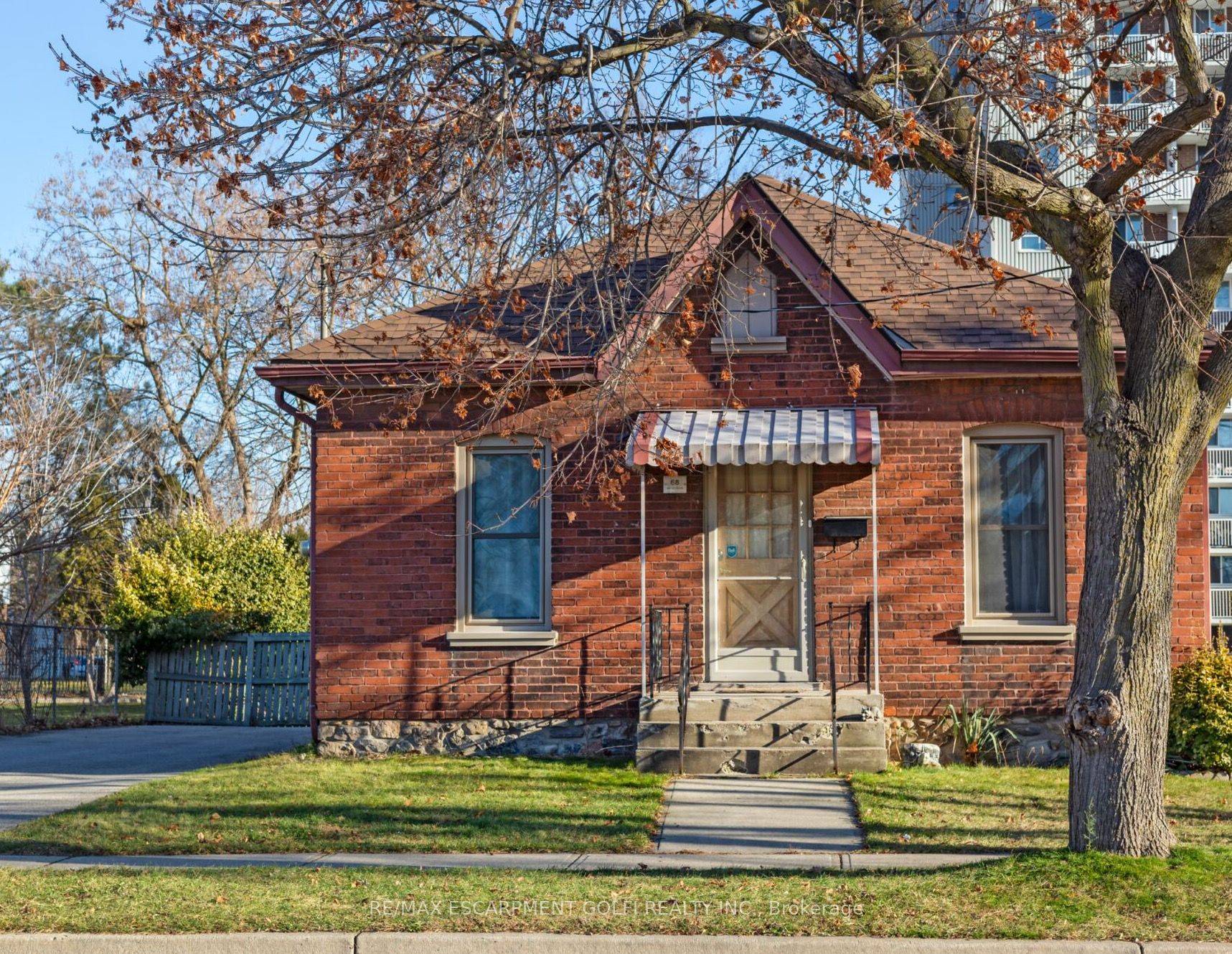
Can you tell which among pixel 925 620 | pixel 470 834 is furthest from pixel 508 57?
pixel 925 620

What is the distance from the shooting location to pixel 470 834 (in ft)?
32.0

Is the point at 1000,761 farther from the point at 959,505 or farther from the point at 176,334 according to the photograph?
the point at 176,334

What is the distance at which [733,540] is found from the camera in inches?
546

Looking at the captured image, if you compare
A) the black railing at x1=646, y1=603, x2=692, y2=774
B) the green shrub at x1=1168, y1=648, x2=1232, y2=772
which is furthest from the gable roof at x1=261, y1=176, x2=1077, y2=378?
the green shrub at x1=1168, y1=648, x2=1232, y2=772

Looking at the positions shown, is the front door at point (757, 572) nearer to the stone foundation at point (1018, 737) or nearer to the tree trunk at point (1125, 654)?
the stone foundation at point (1018, 737)

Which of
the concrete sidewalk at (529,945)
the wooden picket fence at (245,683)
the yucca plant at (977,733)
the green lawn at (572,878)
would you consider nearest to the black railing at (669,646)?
the green lawn at (572,878)

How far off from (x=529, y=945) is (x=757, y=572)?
24.7 feet

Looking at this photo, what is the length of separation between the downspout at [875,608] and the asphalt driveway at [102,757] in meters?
6.67

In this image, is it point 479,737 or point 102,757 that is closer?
point 479,737

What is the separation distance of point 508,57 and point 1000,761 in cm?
860

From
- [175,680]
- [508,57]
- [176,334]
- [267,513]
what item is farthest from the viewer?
[267,513]

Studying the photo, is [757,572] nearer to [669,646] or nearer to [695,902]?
A: [669,646]

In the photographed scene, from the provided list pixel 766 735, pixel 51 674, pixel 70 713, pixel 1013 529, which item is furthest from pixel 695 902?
pixel 70 713

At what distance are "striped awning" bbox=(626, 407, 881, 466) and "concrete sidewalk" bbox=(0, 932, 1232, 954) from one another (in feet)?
19.5
